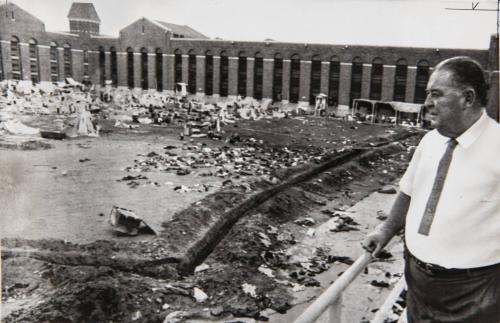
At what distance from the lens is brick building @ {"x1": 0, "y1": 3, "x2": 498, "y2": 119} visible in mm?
28156

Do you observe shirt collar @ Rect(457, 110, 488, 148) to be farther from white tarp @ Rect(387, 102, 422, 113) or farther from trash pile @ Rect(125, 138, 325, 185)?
white tarp @ Rect(387, 102, 422, 113)

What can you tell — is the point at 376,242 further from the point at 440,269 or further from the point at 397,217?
the point at 440,269

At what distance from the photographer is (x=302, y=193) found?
9656 millimetres

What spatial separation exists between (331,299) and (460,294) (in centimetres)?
60

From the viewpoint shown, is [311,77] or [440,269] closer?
[440,269]

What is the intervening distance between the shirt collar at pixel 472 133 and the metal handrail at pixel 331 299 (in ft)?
2.61

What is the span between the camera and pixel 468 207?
1.88 meters

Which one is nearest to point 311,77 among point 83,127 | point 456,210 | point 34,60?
point 83,127

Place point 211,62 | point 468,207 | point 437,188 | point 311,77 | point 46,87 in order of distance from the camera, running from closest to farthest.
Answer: point 468,207 → point 437,188 → point 46,87 → point 311,77 → point 211,62

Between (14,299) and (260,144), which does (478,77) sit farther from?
(260,144)

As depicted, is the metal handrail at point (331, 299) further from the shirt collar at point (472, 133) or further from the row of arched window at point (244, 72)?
the row of arched window at point (244, 72)

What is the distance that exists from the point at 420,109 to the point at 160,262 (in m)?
22.4

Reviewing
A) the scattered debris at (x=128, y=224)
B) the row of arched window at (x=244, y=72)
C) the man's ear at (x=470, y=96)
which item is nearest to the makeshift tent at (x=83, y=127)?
the scattered debris at (x=128, y=224)

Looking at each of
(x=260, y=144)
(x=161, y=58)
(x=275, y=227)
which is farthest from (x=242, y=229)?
(x=161, y=58)
